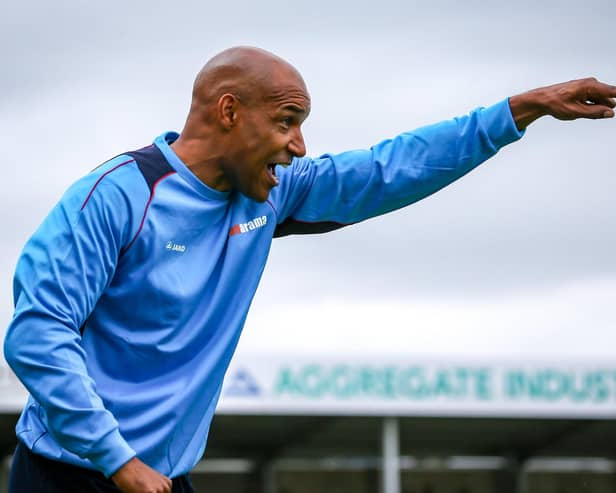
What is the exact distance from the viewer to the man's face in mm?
4012

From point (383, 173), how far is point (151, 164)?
81cm

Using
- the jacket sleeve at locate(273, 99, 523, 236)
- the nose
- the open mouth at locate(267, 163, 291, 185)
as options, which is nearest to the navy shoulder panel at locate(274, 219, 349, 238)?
the jacket sleeve at locate(273, 99, 523, 236)

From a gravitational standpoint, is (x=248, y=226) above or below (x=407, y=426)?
above

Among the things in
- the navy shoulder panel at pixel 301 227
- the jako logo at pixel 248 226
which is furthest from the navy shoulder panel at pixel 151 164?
the navy shoulder panel at pixel 301 227

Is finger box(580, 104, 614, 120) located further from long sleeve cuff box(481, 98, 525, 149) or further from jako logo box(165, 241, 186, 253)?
jako logo box(165, 241, 186, 253)

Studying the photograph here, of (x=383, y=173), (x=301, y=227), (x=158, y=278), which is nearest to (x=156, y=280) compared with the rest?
(x=158, y=278)

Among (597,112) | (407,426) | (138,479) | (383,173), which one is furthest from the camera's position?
(407,426)

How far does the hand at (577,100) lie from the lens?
424 centimetres

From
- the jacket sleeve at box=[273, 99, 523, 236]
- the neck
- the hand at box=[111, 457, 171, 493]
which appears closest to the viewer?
the hand at box=[111, 457, 171, 493]

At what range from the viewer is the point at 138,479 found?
363 centimetres

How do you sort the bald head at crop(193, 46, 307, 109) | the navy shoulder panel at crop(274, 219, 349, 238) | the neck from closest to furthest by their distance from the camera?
the bald head at crop(193, 46, 307, 109), the neck, the navy shoulder panel at crop(274, 219, 349, 238)

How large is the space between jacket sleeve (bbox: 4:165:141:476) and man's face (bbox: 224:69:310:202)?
15.6 inches

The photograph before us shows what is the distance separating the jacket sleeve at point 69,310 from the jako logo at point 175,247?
0.56ft

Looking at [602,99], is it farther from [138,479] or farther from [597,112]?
[138,479]
